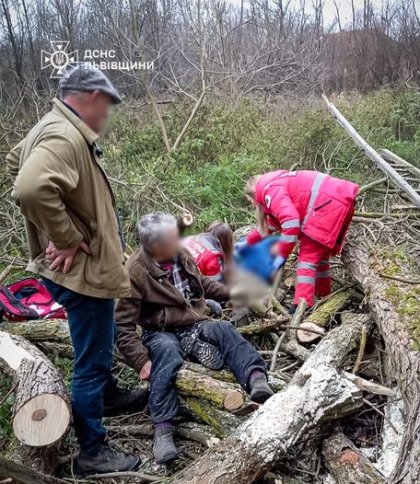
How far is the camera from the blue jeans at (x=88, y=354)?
6.41ft

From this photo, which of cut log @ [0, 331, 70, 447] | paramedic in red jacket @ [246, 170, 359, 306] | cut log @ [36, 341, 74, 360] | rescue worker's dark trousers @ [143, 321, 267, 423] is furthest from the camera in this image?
cut log @ [36, 341, 74, 360]

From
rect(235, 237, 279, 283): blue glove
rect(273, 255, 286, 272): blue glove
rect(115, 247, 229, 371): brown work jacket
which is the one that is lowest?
rect(115, 247, 229, 371): brown work jacket

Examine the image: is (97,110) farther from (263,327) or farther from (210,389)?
(263,327)

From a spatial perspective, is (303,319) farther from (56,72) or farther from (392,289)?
(56,72)

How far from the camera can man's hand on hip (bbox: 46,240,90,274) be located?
136cm

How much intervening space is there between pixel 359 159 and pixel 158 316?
2279 millimetres

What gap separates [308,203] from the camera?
1.01 metres

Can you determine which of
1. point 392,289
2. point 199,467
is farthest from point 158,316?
point 392,289

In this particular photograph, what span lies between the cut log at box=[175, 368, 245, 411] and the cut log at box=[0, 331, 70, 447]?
1.73 ft

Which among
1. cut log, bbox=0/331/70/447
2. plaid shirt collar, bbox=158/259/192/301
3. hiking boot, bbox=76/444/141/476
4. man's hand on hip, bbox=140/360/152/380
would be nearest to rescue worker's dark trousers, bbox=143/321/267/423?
man's hand on hip, bbox=140/360/152/380

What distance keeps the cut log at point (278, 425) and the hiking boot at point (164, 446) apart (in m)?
0.23

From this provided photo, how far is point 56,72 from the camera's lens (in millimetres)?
851

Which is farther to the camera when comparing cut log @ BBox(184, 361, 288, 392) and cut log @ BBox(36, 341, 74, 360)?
cut log @ BBox(36, 341, 74, 360)

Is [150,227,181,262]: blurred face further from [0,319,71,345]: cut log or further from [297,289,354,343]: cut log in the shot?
[0,319,71,345]: cut log
